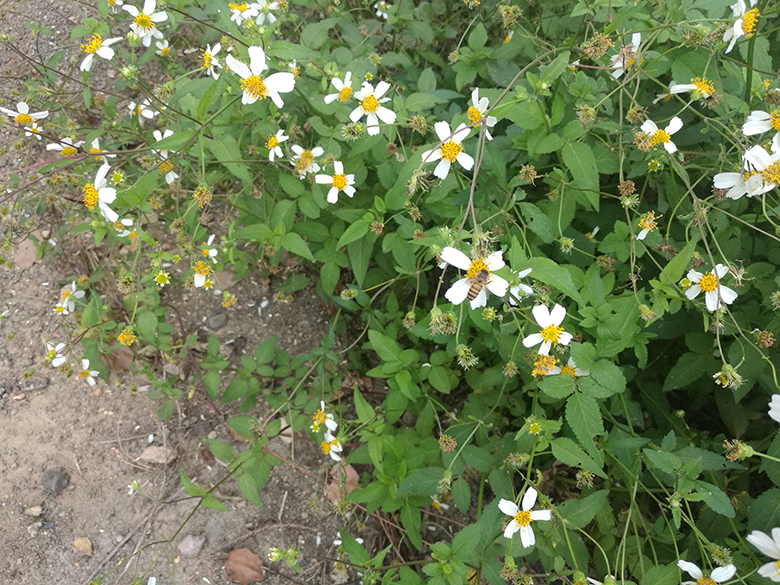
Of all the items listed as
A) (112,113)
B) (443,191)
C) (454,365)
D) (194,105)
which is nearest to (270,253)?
(194,105)

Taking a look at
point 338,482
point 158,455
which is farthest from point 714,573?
point 158,455

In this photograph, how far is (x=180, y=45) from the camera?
384 centimetres

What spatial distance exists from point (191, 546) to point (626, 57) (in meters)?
3.31

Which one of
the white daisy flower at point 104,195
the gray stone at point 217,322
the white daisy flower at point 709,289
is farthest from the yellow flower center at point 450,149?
the gray stone at point 217,322

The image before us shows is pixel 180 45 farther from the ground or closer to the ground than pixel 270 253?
farther from the ground

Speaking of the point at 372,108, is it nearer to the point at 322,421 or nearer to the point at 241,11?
the point at 241,11

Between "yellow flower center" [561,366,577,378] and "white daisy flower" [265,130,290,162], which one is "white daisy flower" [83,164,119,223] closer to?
"white daisy flower" [265,130,290,162]

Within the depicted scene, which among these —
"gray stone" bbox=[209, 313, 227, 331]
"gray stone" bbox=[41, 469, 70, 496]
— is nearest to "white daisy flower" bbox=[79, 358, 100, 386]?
"gray stone" bbox=[41, 469, 70, 496]

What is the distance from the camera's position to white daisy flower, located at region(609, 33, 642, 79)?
83.3 inches

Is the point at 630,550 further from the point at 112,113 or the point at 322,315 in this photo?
the point at 112,113

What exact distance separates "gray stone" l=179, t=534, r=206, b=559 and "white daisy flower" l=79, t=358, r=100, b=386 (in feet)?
3.64

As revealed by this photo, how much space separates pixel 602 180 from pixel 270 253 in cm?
196

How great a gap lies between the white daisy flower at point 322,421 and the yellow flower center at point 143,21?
6.98ft

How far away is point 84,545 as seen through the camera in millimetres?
2932
